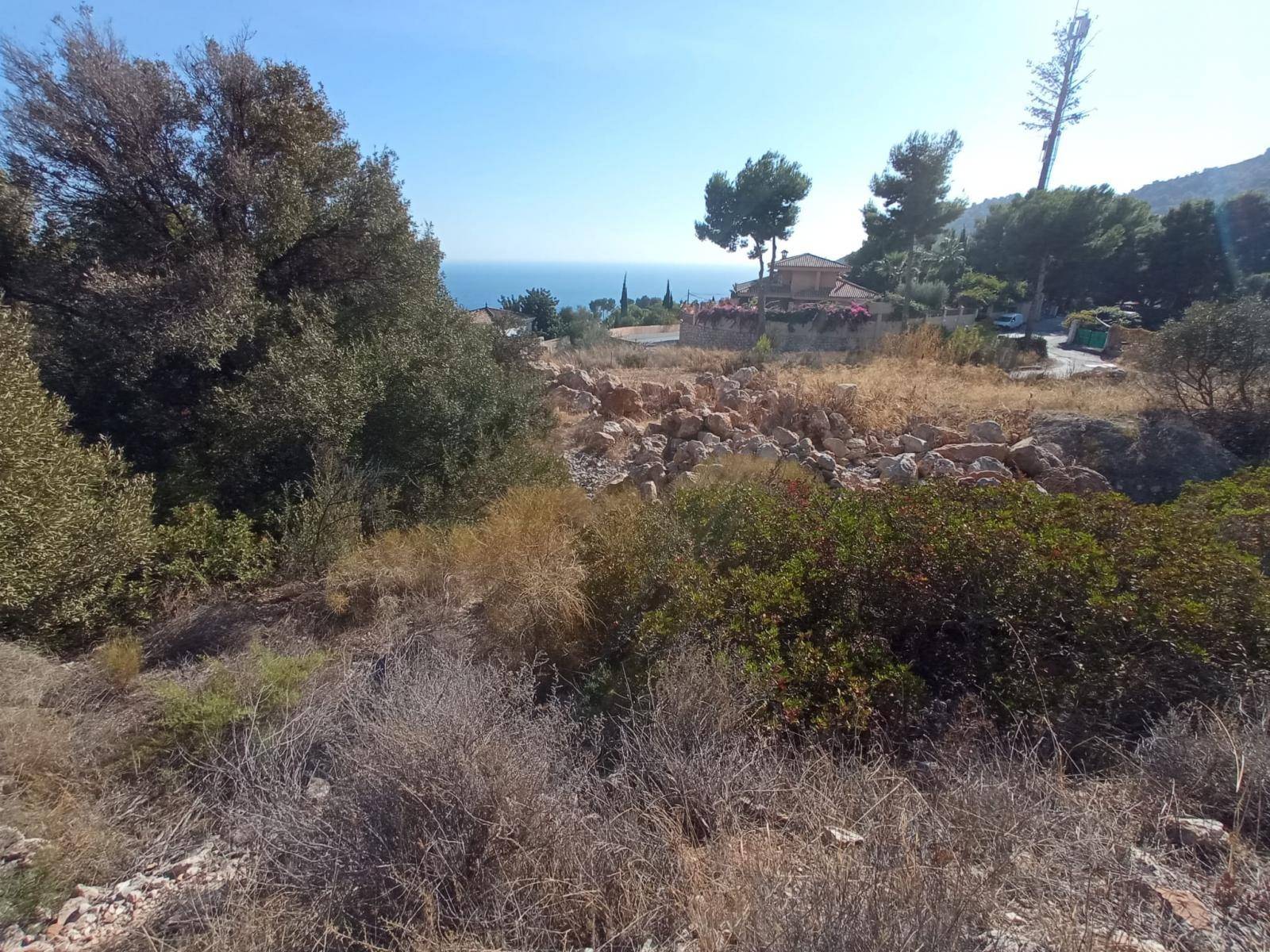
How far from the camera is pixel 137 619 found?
218 inches

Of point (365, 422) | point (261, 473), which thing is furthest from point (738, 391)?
point (261, 473)

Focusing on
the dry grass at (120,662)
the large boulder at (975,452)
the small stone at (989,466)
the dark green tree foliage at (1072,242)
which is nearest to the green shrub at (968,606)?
the small stone at (989,466)

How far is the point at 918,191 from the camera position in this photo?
25.4 metres

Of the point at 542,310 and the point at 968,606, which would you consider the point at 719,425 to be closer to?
the point at 968,606

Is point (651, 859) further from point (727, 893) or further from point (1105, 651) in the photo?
point (1105, 651)

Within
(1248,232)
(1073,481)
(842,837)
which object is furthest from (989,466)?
(1248,232)

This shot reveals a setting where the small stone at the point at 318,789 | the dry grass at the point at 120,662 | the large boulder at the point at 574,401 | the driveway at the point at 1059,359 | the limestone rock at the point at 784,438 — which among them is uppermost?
the driveway at the point at 1059,359

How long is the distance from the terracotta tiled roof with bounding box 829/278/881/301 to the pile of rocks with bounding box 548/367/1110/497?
17.5 meters

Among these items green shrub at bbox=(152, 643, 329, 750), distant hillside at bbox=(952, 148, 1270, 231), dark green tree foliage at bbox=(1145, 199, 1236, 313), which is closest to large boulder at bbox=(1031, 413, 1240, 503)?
green shrub at bbox=(152, 643, 329, 750)

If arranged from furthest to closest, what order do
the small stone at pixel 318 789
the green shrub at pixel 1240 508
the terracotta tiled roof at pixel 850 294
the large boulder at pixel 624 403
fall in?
the terracotta tiled roof at pixel 850 294
the large boulder at pixel 624 403
the green shrub at pixel 1240 508
the small stone at pixel 318 789

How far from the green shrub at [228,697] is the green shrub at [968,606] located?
6.84 ft

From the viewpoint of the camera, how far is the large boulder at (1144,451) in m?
8.02

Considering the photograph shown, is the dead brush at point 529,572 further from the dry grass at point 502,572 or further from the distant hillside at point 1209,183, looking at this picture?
the distant hillside at point 1209,183

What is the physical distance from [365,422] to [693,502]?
422 cm
